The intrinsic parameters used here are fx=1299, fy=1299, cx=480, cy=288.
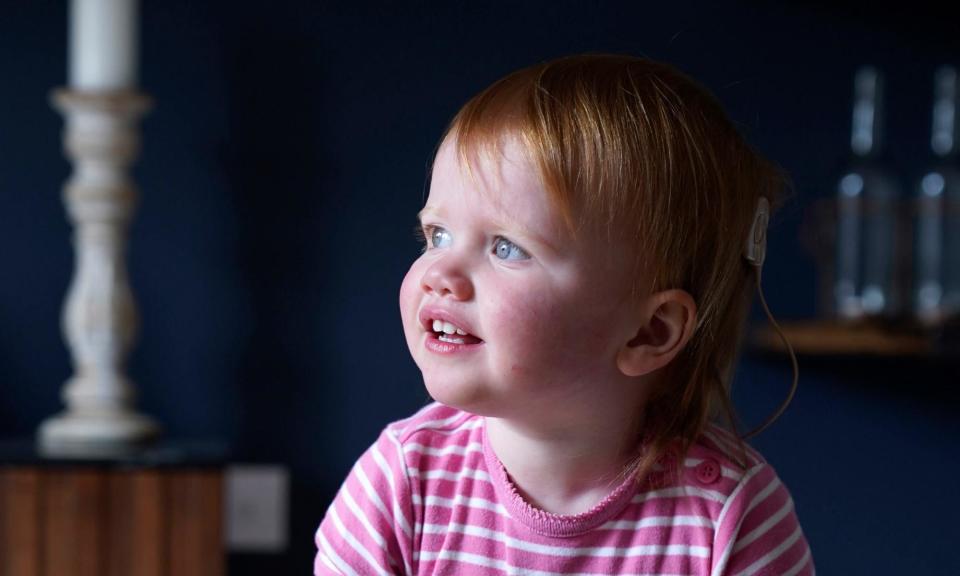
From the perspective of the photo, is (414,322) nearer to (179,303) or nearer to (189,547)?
(189,547)

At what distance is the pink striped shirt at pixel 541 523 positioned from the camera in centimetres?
88

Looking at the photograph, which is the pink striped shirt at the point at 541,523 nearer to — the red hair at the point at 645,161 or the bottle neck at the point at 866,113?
the red hair at the point at 645,161

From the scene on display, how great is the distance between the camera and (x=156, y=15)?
220cm

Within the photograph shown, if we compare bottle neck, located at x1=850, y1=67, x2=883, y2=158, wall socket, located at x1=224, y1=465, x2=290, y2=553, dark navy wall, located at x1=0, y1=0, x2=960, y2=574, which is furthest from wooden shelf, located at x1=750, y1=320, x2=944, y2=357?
wall socket, located at x1=224, y1=465, x2=290, y2=553

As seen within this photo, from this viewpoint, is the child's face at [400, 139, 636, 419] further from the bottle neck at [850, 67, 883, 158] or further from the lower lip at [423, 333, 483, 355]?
the bottle neck at [850, 67, 883, 158]

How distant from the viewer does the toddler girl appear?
2.69 feet

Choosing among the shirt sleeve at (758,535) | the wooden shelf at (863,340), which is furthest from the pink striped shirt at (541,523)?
the wooden shelf at (863,340)

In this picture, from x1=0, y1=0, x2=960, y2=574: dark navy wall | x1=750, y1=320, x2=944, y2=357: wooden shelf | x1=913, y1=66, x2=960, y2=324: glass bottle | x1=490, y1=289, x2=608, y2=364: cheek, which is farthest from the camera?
x1=0, y1=0, x2=960, y2=574: dark navy wall

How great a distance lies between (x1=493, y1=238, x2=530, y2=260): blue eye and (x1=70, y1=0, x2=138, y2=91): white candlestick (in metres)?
1.31

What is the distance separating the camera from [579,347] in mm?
840

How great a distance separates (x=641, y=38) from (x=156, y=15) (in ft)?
2.70

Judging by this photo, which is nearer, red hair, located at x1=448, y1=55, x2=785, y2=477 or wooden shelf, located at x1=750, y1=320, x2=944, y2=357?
red hair, located at x1=448, y1=55, x2=785, y2=477

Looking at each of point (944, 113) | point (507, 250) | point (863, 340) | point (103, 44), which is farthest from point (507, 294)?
point (944, 113)

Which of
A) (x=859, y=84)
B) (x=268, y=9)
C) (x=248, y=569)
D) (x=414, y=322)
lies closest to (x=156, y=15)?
(x=268, y=9)
